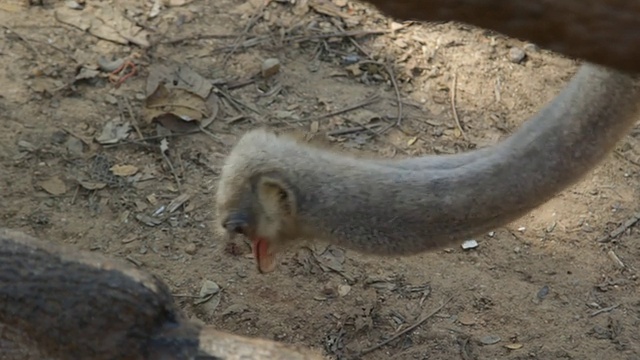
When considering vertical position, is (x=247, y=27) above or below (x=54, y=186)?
above

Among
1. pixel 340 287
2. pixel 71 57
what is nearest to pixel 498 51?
pixel 340 287

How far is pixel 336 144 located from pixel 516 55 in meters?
1.58

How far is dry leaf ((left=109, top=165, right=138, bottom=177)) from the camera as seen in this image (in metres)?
4.36

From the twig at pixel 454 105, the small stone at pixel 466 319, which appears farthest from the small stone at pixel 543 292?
the twig at pixel 454 105

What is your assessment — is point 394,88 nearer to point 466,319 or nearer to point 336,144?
point 336,144

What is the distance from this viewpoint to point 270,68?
476 centimetres

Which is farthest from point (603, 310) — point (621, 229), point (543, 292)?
point (621, 229)

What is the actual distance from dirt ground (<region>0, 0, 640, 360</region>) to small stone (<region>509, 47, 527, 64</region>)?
14mm

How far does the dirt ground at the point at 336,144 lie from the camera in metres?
3.89

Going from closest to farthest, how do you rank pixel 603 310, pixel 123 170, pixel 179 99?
pixel 603 310
pixel 123 170
pixel 179 99

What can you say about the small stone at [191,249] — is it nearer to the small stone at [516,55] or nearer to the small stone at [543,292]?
the small stone at [543,292]

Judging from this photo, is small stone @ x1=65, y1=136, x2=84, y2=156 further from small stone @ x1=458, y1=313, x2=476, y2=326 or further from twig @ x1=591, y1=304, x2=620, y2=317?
twig @ x1=591, y1=304, x2=620, y2=317

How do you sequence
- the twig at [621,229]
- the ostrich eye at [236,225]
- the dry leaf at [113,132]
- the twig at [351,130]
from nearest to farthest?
the ostrich eye at [236,225], the twig at [621,229], the dry leaf at [113,132], the twig at [351,130]

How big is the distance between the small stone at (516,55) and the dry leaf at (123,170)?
190 centimetres
